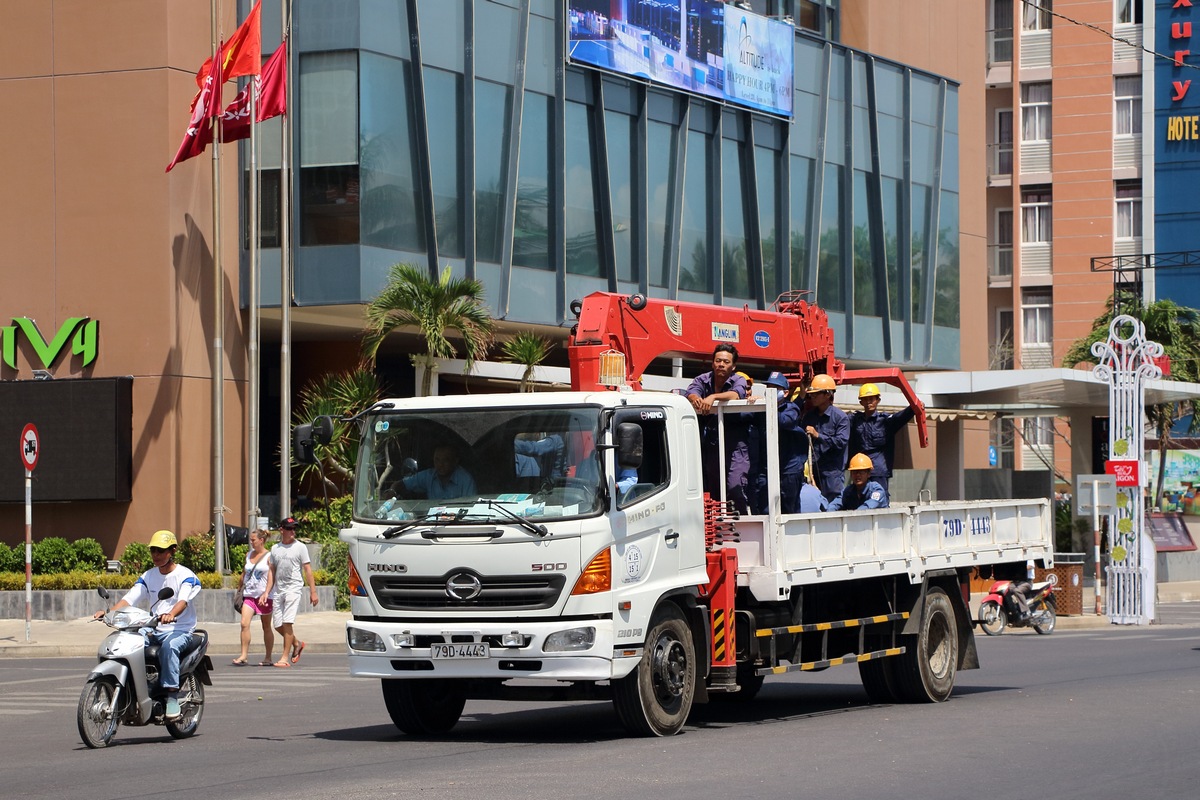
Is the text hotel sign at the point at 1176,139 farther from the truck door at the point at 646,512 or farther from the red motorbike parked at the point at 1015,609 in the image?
the truck door at the point at 646,512

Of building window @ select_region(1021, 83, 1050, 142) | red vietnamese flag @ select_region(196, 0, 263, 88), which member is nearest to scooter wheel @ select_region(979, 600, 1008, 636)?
red vietnamese flag @ select_region(196, 0, 263, 88)

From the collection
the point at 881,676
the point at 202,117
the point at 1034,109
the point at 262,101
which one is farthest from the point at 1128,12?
the point at 881,676

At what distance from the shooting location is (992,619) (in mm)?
28703

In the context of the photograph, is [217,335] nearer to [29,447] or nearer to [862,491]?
[29,447]

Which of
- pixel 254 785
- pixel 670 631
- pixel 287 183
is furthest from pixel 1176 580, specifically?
pixel 254 785

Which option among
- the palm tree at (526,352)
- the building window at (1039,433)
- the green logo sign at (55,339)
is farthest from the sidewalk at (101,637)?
the building window at (1039,433)

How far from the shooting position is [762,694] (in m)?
17.5

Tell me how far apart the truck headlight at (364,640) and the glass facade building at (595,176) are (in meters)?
18.3

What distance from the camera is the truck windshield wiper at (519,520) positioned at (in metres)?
12.5

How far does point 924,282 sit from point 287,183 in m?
20.7

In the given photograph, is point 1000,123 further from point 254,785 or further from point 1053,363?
point 254,785

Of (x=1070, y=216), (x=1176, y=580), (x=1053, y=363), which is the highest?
(x=1070, y=216)

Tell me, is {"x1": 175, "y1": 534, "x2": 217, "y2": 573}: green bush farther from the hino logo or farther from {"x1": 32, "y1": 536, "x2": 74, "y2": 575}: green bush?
the hino logo

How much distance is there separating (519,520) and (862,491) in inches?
172
